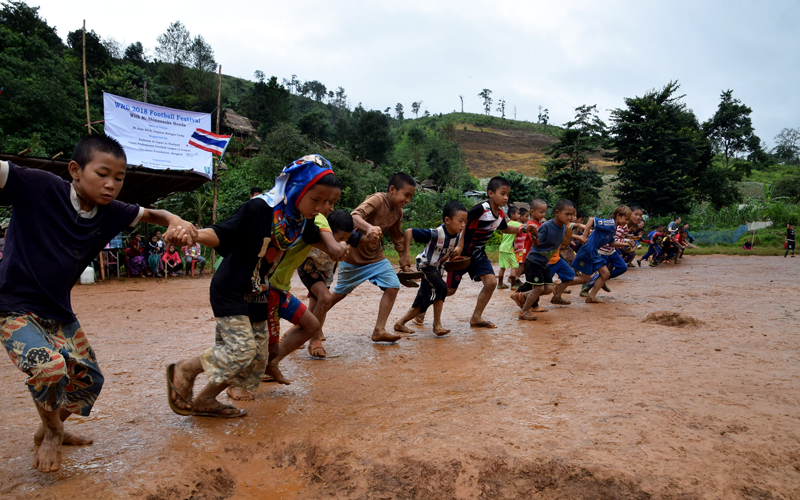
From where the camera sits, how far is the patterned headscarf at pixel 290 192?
3049 millimetres

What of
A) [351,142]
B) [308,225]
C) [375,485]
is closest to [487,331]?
[308,225]

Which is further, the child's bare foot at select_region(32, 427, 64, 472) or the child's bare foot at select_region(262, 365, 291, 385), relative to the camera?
the child's bare foot at select_region(262, 365, 291, 385)

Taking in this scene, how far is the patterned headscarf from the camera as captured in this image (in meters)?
3.05

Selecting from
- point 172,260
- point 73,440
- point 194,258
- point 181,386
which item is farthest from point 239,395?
point 194,258

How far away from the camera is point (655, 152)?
27.5 metres

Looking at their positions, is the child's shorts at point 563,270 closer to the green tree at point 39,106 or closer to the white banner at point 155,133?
the white banner at point 155,133

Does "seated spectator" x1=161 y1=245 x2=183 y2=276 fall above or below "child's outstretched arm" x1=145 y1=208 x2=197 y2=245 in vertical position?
below

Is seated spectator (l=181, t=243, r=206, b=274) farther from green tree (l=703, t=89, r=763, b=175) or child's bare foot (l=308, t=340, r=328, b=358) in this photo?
green tree (l=703, t=89, r=763, b=175)

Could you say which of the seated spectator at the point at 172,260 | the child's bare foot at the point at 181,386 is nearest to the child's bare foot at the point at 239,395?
the child's bare foot at the point at 181,386

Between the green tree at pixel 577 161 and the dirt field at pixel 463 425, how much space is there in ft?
75.7

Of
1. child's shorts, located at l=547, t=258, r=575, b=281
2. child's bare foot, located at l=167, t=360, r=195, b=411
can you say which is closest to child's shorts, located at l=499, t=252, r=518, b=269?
child's shorts, located at l=547, t=258, r=575, b=281

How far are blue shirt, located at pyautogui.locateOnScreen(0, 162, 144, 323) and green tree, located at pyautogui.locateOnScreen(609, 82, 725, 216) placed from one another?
29.1m

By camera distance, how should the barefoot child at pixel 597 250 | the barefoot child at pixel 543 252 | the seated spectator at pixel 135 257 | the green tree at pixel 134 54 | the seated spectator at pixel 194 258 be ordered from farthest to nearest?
the green tree at pixel 134 54, the seated spectator at pixel 194 258, the seated spectator at pixel 135 257, the barefoot child at pixel 597 250, the barefoot child at pixel 543 252

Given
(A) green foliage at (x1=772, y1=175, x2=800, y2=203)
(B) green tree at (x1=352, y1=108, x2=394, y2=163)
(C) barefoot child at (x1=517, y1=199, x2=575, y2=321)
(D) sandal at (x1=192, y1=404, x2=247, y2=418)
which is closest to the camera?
(D) sandal at (x1=192, y1=404, x2=247, y2=418)
